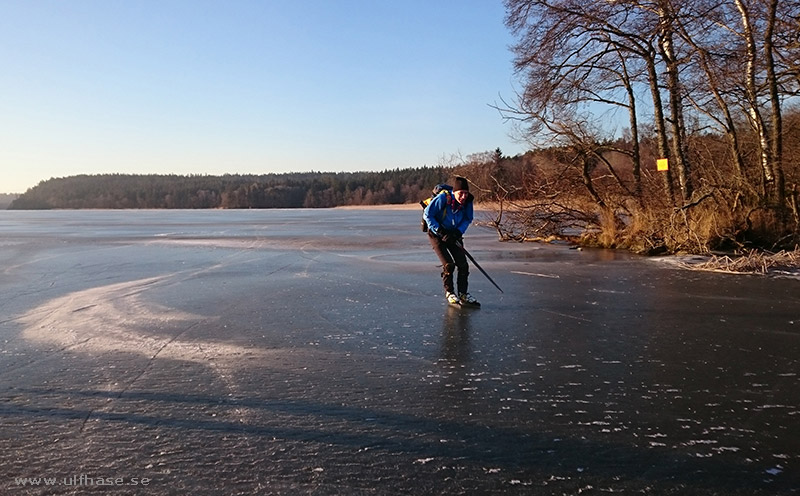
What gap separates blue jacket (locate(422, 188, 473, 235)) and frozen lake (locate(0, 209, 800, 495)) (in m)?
1.02

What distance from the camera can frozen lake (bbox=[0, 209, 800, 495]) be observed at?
119 inches

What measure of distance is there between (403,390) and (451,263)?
3763 mm

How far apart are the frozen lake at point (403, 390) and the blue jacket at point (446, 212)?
1.02 meters

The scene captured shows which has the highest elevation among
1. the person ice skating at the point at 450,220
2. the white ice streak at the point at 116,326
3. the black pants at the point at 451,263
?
the person ice skating at the point at 450,220

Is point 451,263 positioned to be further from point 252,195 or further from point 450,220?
point 252,195

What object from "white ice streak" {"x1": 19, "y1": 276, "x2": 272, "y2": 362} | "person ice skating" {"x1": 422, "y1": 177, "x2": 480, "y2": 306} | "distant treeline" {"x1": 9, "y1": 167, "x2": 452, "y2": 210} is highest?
"distant treeline" {"x1": 9, "y1": 167, "x2": 452, "y2": 210}

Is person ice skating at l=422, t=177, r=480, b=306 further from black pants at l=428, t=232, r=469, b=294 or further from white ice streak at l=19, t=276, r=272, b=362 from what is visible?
white ice streak at l=19, t=276, r=272, b=362

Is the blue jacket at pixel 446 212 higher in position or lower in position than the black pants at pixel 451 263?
higher

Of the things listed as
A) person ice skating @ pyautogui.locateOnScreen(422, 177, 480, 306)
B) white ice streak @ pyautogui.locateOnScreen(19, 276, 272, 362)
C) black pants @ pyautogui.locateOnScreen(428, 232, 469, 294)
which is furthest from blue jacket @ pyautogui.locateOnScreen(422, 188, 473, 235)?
white ice streak @ pyautogui.locateOnScreen(19, 276, 272, 362)

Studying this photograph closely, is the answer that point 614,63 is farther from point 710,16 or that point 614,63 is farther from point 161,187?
point 161,187

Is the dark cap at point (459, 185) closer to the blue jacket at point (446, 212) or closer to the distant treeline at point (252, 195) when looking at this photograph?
the blue jacket at point (446, 212)

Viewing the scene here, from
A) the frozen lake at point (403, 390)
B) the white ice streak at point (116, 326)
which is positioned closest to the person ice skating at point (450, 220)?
the frozen lake at point (403, 390)

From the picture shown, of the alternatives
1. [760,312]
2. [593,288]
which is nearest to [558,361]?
[760,312]

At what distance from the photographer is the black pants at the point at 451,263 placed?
305 inches
